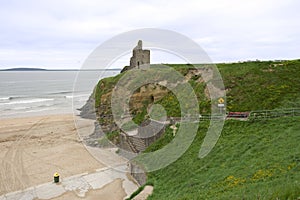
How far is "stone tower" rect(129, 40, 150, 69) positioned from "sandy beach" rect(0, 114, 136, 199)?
12893mm

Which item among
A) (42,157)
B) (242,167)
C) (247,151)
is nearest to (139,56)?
(42,157)

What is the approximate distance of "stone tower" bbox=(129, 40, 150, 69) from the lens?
40.8 meters

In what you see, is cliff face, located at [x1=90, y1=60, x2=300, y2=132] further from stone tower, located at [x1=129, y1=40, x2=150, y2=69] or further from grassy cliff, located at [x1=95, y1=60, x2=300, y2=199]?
stone tower, located at [x1=129, y1=40, x2=150, y2=69]

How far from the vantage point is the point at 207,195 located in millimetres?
11219

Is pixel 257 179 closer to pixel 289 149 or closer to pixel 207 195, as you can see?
pixel 207 195

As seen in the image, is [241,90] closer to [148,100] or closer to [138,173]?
[148,100]

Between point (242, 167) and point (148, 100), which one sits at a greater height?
point (148, 100)

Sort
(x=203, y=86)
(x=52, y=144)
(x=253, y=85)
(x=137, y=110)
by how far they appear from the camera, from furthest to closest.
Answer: (x=137, y=110)
(x=52, y=144)
(x=203, y=86)
(x=253, y=85)

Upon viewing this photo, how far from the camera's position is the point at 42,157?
2516cm

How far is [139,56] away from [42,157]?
2151 centimetres

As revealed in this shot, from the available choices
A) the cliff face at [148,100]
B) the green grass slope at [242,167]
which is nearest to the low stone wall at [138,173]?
the green grass slope at [242,167]

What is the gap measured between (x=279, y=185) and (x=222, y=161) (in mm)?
5276

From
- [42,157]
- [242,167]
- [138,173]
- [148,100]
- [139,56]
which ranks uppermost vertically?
[139,56]

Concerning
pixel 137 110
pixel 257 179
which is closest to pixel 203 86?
pixel 137 110
